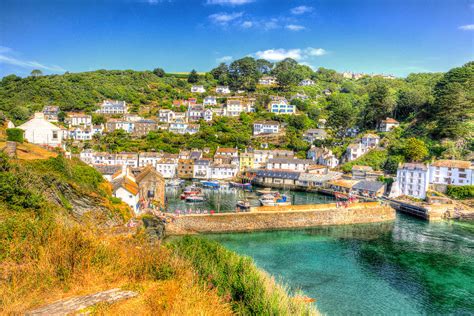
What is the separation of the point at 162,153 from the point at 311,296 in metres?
48.3

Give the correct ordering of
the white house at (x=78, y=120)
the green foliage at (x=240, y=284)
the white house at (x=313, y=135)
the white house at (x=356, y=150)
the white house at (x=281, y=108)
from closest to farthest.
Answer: the green foliage at (x=240, y=284), the white house at (x=356, y=150), the white house at (x=313, y=135), the white house at (x=78, y=120), the white house at (x=281, y=108)

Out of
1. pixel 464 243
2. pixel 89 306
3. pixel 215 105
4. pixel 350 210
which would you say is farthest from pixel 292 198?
pixel 215 105

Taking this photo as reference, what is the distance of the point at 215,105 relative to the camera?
276ft

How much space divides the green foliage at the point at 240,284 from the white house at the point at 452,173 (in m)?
37.7

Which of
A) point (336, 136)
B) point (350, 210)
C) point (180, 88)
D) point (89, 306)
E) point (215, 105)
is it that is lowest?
point (350, 210)

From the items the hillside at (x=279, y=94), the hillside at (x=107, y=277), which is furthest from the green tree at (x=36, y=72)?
the hillside at (x=107, y=277)

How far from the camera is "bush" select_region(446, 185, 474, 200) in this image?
3590 cm

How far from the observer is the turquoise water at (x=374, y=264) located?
1511 cm

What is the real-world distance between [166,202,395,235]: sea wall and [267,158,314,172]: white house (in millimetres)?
25101

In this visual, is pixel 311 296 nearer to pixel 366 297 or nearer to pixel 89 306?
pixel 366 297

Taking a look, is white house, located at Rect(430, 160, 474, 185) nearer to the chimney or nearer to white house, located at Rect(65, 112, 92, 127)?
the chimney

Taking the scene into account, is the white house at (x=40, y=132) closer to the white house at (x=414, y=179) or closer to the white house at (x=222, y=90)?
the white house at (x=414, y=179)

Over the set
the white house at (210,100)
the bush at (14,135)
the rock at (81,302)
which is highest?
the white house at (210,100)

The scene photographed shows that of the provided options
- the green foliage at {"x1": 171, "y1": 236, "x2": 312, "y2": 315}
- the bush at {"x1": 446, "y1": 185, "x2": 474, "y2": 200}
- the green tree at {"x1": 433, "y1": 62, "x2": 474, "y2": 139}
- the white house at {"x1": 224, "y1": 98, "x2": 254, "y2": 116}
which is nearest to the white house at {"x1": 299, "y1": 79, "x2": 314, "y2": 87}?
the white house at {"x1": 224, "y1": 98, "x2": 254, "y2": 116}
